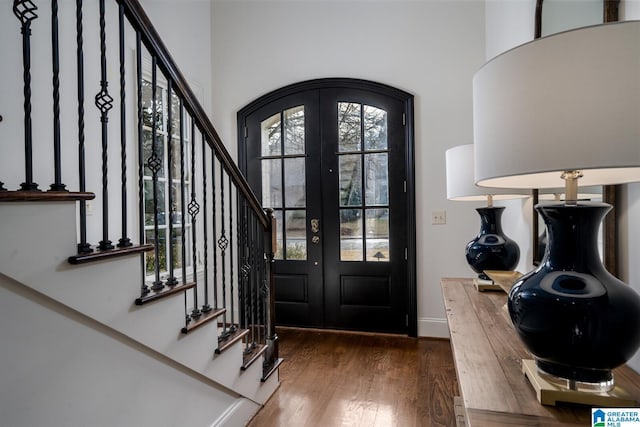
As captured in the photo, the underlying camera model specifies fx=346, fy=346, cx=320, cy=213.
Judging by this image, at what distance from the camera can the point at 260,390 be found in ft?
6.75

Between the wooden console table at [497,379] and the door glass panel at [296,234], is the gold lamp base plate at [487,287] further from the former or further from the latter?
the door glass panel at [296,234]

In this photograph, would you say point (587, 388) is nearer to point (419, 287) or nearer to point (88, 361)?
point (88, 361)

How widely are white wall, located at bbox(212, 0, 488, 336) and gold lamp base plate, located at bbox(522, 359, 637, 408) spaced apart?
7.79 ft

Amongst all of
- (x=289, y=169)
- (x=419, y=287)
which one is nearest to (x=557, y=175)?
(x=419, y=287)

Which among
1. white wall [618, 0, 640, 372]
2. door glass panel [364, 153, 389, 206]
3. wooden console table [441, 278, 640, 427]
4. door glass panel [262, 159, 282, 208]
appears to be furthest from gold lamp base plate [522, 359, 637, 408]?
door glass panel [262, 159, 282, 208]

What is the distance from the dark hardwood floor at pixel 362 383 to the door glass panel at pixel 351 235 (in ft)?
2.42

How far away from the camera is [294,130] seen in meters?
3.42

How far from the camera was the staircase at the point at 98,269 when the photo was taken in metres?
0.90

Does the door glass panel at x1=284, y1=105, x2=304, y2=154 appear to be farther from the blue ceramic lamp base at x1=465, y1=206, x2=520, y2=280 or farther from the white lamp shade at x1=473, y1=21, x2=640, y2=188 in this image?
the white lamp shade at x1=473, y1=21, x2=640, y2=188

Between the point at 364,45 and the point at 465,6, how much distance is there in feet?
2.98

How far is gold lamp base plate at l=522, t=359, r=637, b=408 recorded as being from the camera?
0.74m

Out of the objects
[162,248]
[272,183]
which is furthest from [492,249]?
[162,248]

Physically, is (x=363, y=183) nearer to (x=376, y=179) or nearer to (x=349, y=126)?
(x=376, y=179)

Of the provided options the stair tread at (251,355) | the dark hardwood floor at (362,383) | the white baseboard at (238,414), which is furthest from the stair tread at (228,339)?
the dark hardwood floor at (362,383)
